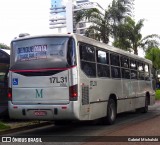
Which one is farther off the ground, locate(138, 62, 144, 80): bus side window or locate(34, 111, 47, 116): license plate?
locate(138, 62, 144, 80): bus side window

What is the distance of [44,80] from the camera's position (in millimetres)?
10875

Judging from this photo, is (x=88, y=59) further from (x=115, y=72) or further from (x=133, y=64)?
(x=133, y=64)

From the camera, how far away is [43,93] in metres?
10.8

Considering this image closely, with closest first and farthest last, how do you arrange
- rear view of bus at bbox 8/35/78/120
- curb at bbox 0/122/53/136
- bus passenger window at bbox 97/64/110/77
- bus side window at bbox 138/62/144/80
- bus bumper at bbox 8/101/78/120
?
bus bumper at bbox 8/101/78/120 → rear view of bus at bbox 8/35/78/120 → curb at bbox 0/122/53/136 → bus passenger window at bbox 97/64/110/77 → bus side window at bbox 138/62/144/80

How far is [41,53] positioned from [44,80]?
0.82 metres

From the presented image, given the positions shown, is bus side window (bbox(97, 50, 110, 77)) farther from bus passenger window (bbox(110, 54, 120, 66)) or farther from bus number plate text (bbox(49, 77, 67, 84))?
bus number plate text (bbox(49, 77, 67, 84))

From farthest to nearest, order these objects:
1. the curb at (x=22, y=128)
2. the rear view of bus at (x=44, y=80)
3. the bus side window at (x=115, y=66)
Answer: the bus side window at (x=115, y=66) → the curb at (x=22, y=128) → the rear view of bus at (x=44, y=80)

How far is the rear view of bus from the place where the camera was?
419 inches

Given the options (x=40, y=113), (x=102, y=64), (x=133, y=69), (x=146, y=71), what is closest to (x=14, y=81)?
(x=40, y=113)

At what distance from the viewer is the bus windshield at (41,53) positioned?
10.9 meters

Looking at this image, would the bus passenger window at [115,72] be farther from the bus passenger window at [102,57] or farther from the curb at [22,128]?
the curb at [22,128]

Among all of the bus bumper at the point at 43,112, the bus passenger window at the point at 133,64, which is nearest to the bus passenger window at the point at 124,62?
the bus passenger window at the point at 133,64

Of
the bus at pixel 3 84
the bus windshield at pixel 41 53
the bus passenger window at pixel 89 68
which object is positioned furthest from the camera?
the bus at pixel 3 84

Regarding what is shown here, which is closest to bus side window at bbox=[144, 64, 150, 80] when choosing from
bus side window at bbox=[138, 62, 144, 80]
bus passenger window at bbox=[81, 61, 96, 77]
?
bus side window at bbox=[138, 62, 144, 80]
